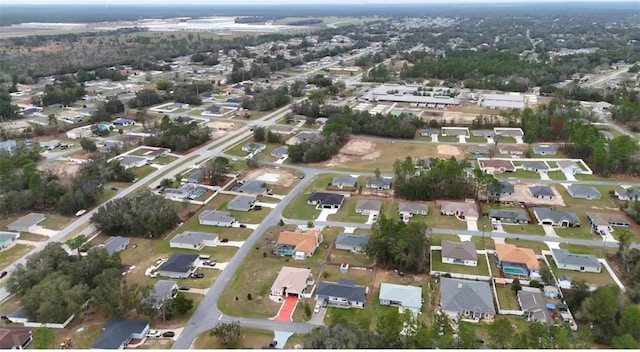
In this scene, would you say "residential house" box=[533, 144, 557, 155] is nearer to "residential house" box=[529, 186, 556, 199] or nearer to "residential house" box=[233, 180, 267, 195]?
"residential house" box=[529, 186, 556, 199]

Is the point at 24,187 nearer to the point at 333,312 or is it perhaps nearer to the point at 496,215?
the point at 333,312

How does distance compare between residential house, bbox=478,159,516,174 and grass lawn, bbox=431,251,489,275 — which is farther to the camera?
residential house, bbox=478,159,516,174

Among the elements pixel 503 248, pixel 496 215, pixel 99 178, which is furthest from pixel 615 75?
pixel 99 178

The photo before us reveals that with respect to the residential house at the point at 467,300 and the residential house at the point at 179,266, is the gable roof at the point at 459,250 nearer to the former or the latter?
the residential house at the point at 467,300

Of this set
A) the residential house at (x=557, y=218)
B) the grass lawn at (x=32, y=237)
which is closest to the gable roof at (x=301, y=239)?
the grass lawn at (x=32, y=237)

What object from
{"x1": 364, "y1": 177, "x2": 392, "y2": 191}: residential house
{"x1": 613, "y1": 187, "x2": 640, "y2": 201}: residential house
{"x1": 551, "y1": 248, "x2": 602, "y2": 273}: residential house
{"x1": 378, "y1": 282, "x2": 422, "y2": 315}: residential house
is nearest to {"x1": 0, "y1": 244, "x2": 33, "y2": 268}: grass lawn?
{"x1": 378, "y1": 282, "x2": 422, "y2": 315}: residential house

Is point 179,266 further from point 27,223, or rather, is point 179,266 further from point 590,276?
point 590,276
